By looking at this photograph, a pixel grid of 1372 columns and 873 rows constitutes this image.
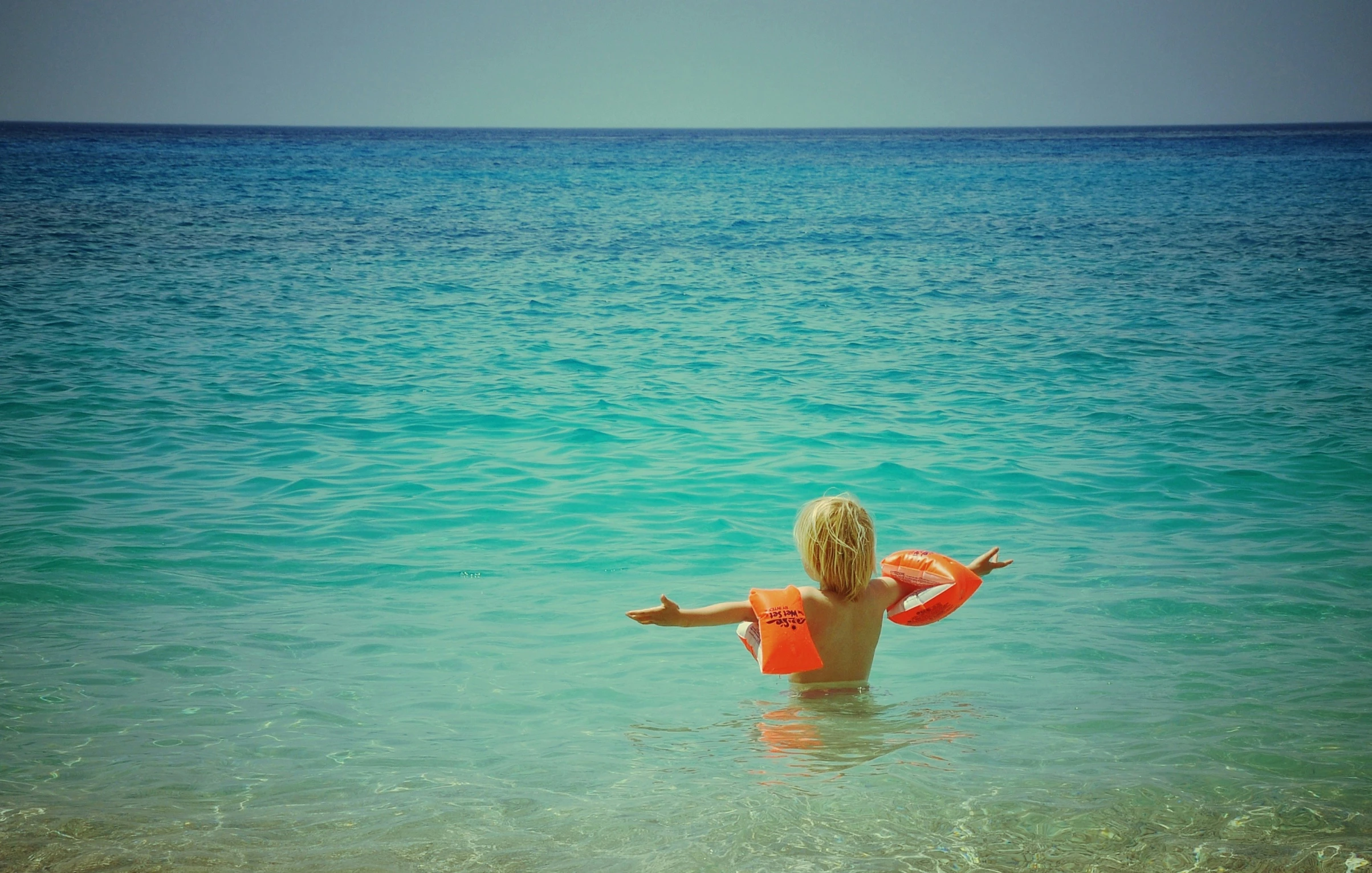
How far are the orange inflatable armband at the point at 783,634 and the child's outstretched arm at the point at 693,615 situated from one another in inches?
2.5

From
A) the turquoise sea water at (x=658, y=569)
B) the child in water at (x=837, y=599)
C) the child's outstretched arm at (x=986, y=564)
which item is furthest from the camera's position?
the child's outstretched arm at (x=986, y=564)

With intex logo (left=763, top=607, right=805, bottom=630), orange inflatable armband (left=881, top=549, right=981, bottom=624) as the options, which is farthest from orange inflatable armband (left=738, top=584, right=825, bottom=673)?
orange inflatable armband (left=881, top=549, right=981, bottom=624)

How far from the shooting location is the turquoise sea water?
3.71 metres

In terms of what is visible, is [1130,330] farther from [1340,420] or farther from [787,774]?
[787,774]

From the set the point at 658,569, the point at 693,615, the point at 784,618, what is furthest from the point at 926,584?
the point at 658,569

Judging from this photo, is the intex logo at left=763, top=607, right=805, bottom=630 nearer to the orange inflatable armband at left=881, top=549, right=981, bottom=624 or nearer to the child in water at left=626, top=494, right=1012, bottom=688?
the child in water at left=626, top=494, right=1012, bottom=688

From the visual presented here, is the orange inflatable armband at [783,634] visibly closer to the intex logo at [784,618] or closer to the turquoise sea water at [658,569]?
the intex logo at [784,618]

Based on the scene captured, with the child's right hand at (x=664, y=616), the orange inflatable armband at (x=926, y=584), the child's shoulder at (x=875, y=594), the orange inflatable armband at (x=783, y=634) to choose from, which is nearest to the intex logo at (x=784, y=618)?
the orange inflatable armband at (x=783, y=634)

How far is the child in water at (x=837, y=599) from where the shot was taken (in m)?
3.97

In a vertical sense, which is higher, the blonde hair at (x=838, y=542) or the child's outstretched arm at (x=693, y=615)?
the blonde hair at (x=838, y=542)

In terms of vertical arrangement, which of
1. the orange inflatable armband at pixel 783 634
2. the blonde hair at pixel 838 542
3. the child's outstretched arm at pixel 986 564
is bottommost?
the orange inflatable armband at pixel 783 634

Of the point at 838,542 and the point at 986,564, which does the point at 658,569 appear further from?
the point at 838,542

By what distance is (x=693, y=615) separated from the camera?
3.85 meters

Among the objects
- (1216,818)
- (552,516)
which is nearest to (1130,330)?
(552,516)
